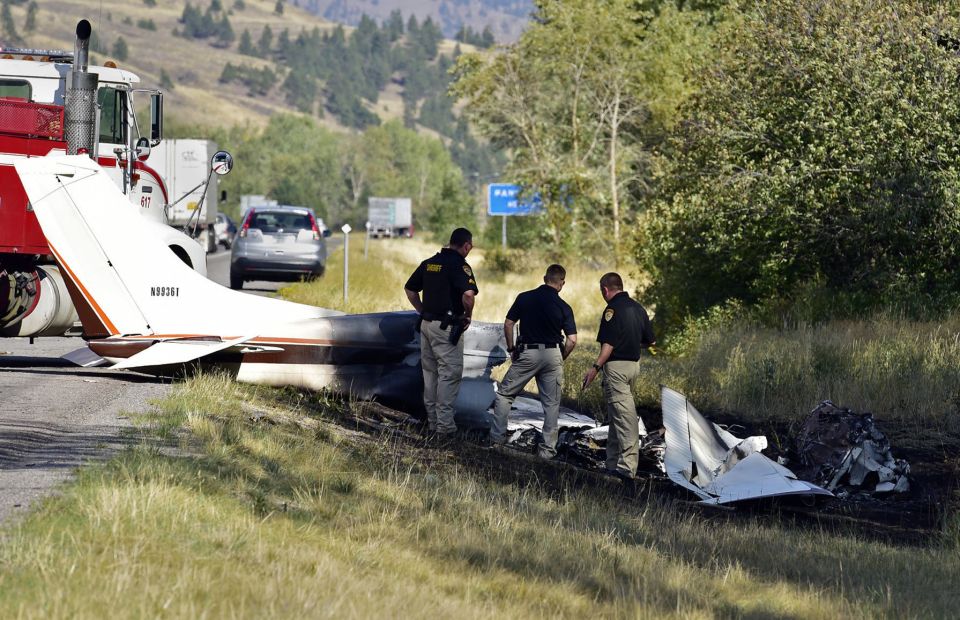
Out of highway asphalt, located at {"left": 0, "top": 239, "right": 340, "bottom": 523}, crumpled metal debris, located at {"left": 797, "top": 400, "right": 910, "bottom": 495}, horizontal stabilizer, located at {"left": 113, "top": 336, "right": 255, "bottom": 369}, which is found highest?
horizontal stabilizer, located at {"left": 113, "top": 336, "right": 255, "bottom": 369}

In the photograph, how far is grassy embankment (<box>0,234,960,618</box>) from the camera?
550 centimetres

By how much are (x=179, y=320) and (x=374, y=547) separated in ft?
21.2

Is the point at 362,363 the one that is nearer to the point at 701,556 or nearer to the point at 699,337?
the point at 701,556

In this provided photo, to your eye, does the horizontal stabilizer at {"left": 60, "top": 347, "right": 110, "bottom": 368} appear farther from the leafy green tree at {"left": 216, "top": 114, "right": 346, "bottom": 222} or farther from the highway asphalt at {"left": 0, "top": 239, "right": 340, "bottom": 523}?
the leafy green tree at {"left": 216, "top": 114, "right": 346, "bottom": 222}

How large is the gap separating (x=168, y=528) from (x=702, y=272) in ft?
60.1

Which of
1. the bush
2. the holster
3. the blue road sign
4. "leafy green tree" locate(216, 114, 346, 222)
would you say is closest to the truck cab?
the holster

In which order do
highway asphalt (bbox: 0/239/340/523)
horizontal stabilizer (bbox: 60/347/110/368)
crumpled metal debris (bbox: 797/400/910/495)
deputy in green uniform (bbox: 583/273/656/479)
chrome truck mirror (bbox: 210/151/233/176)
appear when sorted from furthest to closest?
chrome truck mirror (bbox: 210/151/233/176), horizontal stabilizer (bbox: 60/347/110/368), crumpled metal debris (bbox: 797/400/910/495), deputy in green uniform (bbox: 583/273/656/479), highway asphalt (bbox: 0/239/340/523)

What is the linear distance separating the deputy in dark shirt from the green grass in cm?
206

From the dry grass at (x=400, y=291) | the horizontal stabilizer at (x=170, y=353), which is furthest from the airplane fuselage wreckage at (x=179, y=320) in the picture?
the dry grass at (x=400, y=291)

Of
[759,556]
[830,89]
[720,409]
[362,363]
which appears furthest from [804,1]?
[759,556]

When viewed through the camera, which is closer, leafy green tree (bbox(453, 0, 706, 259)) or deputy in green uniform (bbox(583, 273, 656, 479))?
deputy in green uniform (bbox(583, 273, 656, 479))

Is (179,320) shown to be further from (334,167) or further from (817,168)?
(334,167)

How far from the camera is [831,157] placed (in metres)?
19.2

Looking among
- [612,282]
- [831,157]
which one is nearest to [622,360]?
[612,282]
